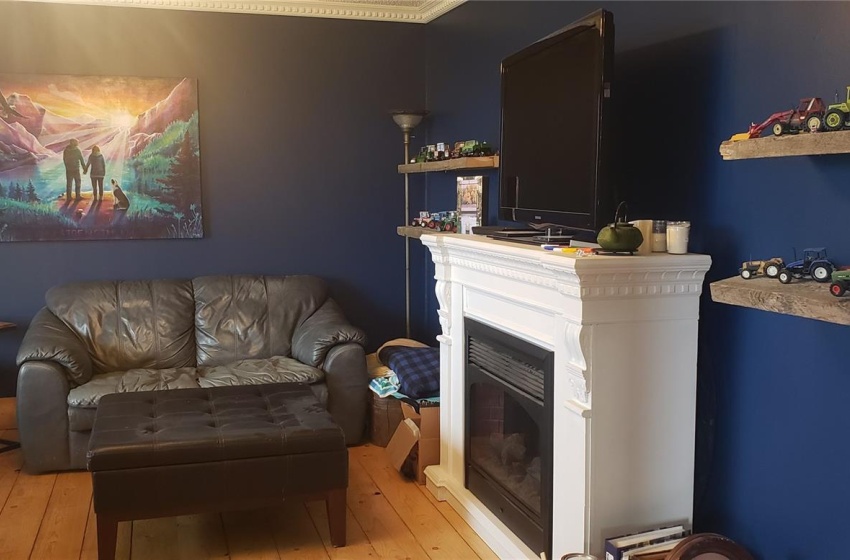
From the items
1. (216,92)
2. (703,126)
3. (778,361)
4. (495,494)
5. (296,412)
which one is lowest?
(495,494)

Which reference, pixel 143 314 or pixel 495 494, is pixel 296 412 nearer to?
pixel 495 494

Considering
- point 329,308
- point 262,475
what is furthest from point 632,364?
point 329,308

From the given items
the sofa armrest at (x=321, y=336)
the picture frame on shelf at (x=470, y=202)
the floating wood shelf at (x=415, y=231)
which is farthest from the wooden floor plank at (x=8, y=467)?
the picture frame on shelf at (x=470, y=202)

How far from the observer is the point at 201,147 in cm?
503

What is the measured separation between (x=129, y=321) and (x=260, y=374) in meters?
A: 0.88

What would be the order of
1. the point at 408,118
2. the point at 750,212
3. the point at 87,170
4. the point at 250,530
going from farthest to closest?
the point at 408,118 < the point at 87,170 < the point at 250,530 < the point at 750,212

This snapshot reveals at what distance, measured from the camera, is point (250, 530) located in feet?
11.2

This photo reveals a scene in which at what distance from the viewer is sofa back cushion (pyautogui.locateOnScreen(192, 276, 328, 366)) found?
4719 millimetres

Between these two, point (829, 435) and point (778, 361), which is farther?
point (778, 361)

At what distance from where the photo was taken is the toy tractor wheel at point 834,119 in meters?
1.91

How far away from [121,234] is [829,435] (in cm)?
402

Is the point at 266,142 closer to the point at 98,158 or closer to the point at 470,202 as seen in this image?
the point at 98,158

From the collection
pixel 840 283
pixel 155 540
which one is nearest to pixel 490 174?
pixel 155 540

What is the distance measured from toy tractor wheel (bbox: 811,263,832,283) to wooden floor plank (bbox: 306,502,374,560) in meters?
1.93
